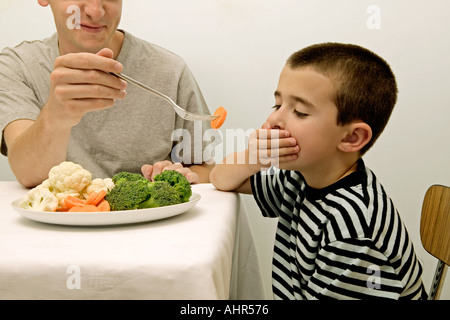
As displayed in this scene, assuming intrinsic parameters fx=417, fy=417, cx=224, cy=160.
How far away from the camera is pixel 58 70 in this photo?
0.82 meters

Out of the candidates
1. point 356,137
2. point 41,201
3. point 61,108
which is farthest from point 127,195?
point 356,137

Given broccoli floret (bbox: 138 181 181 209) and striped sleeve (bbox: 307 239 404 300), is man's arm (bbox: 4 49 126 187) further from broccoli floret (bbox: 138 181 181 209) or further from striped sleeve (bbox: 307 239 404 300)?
striped sleeve (bbox: 307 239 404 300)

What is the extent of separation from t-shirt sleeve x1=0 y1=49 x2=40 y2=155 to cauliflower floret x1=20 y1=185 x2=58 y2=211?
56 cm

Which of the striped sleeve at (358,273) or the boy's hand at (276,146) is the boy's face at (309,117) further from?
the striped sleeve at (358,273)

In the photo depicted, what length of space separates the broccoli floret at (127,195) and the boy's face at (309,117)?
332 mm

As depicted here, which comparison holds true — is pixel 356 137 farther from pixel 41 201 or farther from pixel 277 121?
pixel 41 201

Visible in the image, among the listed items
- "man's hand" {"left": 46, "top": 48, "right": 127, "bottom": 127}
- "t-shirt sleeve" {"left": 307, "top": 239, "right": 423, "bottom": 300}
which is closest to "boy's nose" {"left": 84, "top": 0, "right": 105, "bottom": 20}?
"man's hand" {"left": 46, "top": 48, "right": 127, "bottom": 127}

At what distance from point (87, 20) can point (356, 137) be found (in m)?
0.89

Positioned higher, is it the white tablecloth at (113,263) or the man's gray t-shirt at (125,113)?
the man's gray t-shirt at (125,113)

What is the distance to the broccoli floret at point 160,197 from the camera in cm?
79

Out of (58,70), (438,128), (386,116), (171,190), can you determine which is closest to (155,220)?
(171,190)

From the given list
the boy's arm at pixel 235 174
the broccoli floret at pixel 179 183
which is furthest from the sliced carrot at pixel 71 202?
the boy's arm at pixel 235 174

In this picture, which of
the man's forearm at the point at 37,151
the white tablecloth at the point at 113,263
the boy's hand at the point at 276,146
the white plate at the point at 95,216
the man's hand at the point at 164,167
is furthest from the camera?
the man's hand at the point at 164,167
